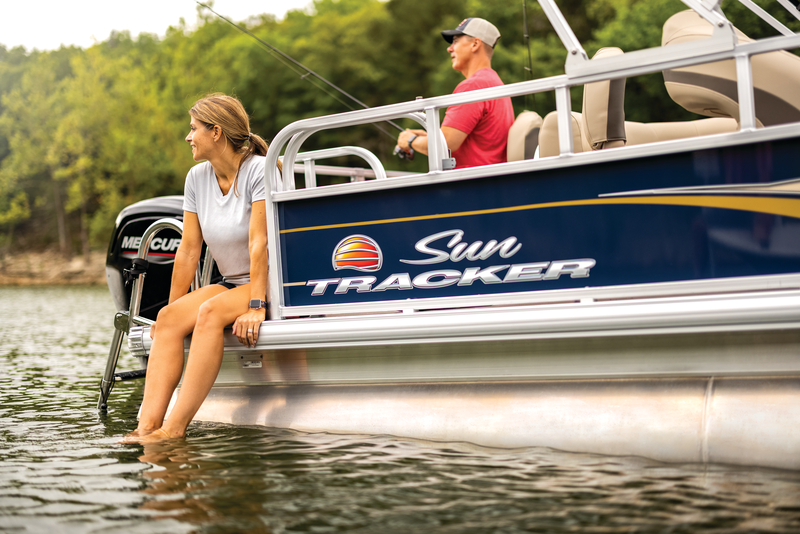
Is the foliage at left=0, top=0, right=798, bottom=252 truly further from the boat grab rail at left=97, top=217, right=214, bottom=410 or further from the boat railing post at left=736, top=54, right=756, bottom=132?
the boat railing post at left=736, top=54, right=756, bottom=132

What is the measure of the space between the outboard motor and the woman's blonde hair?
128 cm

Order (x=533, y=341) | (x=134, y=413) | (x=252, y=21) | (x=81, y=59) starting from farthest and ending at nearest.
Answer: (x=252, y=21)
(x=81, y=59)
(x=134, y=413)
(x=533, y=341)

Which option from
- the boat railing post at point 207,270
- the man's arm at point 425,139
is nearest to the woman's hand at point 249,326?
the boat railing post at point 207,270

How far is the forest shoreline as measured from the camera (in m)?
39.4

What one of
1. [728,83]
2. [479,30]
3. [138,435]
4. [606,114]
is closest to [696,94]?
[728,83]

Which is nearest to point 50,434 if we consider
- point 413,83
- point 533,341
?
point 533,341

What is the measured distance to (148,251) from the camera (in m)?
5.16

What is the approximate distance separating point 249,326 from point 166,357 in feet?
1.58

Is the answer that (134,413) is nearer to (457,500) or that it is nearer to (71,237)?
(457,500)

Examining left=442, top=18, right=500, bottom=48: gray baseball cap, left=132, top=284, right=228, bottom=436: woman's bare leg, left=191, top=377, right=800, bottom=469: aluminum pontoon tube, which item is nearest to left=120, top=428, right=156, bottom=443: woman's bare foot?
left=132, top=284, right=228, bottom=436: woman's bare leg

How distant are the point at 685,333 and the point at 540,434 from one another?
2.52 feet

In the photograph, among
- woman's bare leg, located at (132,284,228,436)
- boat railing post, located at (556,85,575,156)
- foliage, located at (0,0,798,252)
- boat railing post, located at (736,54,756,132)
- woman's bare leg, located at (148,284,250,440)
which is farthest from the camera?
foliage, located at (0,0,798,252)

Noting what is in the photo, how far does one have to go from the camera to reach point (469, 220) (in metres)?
3.46

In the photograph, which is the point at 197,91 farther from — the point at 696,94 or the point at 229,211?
the point at 696,94
